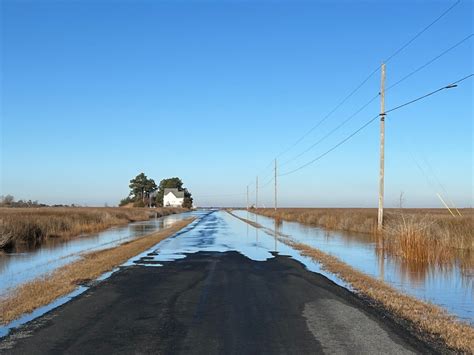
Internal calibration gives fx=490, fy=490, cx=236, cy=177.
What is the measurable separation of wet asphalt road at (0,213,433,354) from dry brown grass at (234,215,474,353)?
497 millimetres

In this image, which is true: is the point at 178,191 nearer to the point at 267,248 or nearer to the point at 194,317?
the point at 267,248

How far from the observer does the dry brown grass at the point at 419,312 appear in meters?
7.83

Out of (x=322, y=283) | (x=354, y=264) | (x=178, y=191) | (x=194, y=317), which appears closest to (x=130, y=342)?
(x=194, y=317)

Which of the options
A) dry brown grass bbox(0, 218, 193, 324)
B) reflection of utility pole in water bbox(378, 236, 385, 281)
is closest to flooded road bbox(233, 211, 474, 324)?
reflection of utility pole in water bbox(378, 236, 385, 281)

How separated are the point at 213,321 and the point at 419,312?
4.17 meters

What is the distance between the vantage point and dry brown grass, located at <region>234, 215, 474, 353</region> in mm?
7828

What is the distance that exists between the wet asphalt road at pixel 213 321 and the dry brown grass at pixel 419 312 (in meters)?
0.50

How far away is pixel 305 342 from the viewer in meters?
7.45

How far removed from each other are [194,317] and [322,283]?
5354mm

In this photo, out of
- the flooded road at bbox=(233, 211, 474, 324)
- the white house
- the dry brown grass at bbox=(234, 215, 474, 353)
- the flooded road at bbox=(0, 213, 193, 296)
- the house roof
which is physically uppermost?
the house roof

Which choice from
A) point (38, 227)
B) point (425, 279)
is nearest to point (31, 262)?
point (38, 227)

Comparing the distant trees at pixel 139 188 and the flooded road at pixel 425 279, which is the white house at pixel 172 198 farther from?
the flooded road at pixel 425 279

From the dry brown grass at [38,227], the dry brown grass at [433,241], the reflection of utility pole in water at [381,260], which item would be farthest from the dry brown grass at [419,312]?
the dry brown grass at [38,227]

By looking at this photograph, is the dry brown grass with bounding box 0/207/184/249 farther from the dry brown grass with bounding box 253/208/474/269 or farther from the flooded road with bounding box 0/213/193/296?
the dry brown grass with bounding box 253/208/474/269
